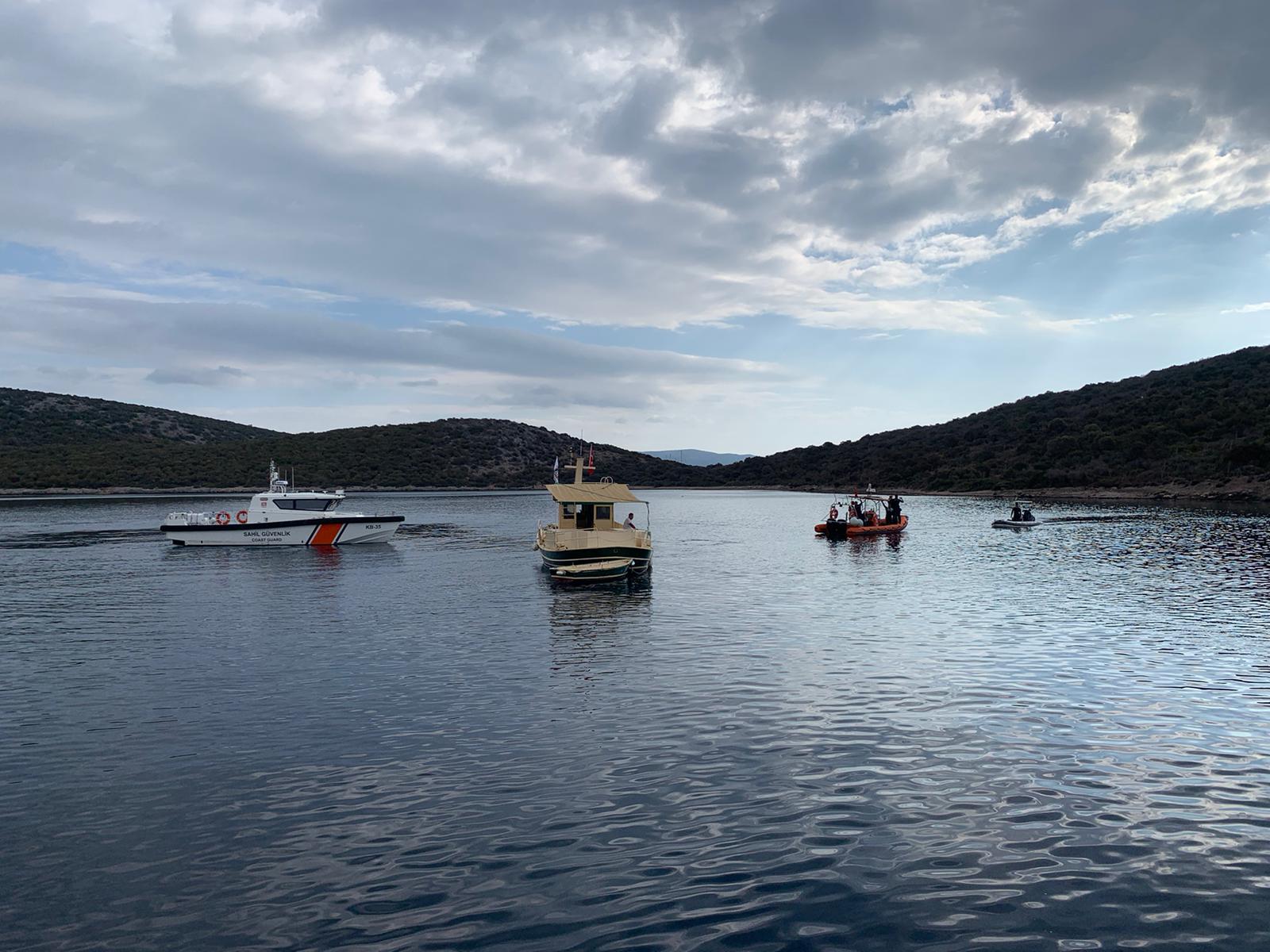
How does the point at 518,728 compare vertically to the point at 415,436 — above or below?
below

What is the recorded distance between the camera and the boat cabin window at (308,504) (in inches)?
2285

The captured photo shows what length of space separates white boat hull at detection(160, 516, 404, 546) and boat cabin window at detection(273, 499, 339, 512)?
4.38ft

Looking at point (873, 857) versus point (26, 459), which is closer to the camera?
point (873, 857)

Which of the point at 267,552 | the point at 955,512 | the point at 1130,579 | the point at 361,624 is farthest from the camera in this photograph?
the point at 955,512

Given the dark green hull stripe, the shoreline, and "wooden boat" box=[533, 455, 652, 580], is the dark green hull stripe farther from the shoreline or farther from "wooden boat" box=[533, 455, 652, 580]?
the shoreline

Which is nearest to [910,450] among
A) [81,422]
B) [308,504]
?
[308,504]

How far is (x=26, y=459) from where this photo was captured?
461 feet

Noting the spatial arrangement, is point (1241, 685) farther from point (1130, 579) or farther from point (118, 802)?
point (118, 802)

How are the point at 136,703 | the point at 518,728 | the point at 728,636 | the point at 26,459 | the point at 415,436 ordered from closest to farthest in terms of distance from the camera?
the point at 518,728 < the point at 136,703 < the point at 728,636 < the point at 26,459 < the point at 415,436

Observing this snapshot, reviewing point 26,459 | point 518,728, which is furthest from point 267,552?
point 26,459

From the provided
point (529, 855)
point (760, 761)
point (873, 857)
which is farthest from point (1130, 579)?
point (529, 855)

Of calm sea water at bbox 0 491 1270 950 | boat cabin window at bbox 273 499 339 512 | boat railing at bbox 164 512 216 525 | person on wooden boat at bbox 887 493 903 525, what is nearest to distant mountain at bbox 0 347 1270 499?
person on wooden boat at bbox 887 493 903 525

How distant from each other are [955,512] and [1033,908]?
293ft

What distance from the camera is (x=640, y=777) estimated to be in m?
12.8
